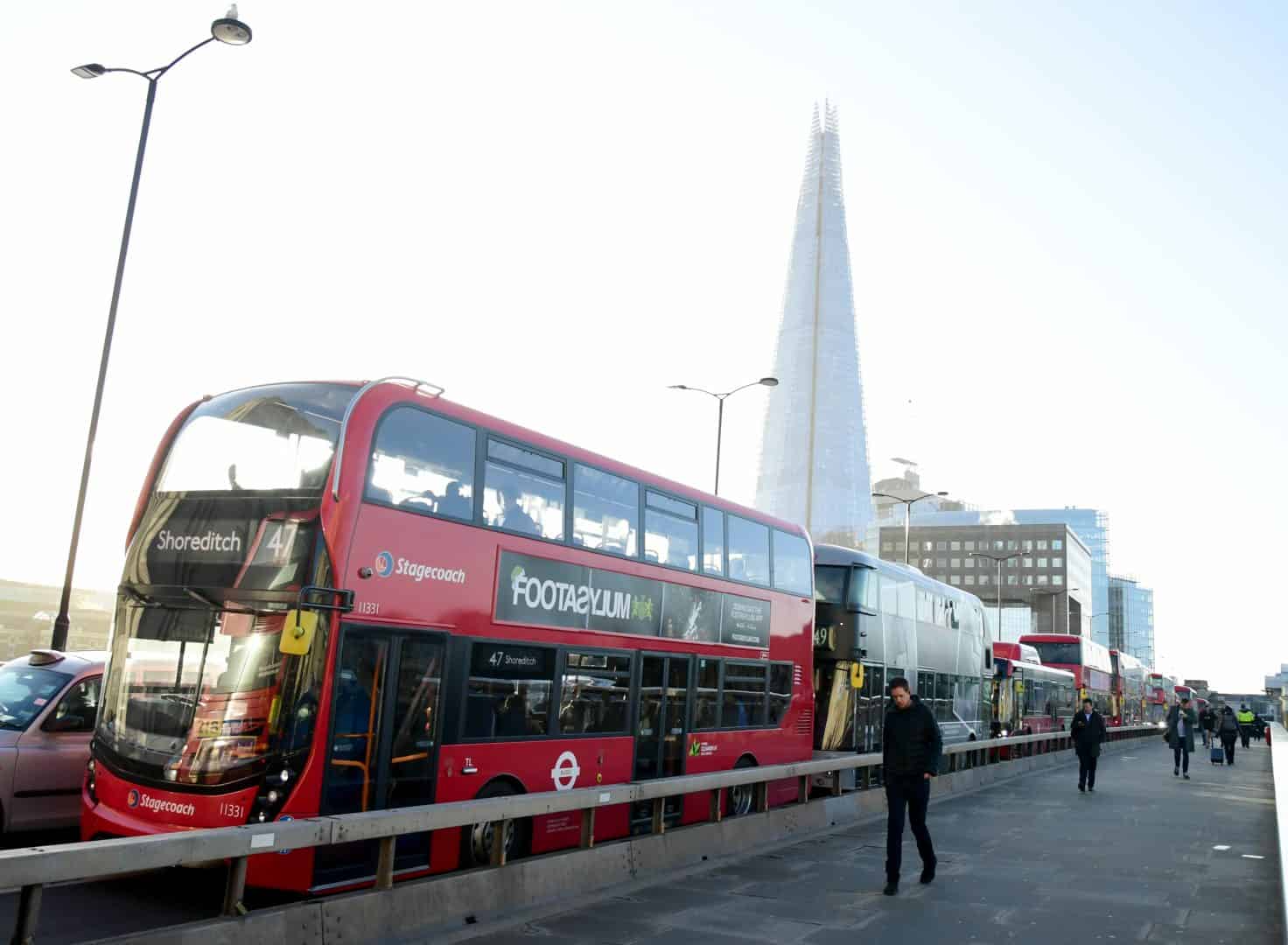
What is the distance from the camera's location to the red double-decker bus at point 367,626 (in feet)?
28.1

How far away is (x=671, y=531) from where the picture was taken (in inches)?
541

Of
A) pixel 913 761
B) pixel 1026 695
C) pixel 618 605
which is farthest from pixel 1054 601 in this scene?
pixel 913 761

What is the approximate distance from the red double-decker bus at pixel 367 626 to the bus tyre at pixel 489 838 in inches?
1.0

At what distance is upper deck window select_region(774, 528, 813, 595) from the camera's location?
16734mm

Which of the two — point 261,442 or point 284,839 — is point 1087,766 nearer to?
point 261,442

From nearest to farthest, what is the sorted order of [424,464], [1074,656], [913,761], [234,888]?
[234,888]
[424,464]
[913,761]
[1074,656]

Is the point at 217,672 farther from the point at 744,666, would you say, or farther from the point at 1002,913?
the point at 744,666

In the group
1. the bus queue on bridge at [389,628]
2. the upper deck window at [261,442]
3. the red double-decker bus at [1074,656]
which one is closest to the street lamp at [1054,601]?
the red double-decker bus at [1074,656]

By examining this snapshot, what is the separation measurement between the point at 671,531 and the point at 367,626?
532 cm

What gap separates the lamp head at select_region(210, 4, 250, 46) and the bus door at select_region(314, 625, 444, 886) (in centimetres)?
1100

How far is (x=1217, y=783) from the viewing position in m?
25.3

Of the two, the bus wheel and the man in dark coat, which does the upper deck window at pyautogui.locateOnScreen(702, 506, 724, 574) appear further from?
the man in dark coat

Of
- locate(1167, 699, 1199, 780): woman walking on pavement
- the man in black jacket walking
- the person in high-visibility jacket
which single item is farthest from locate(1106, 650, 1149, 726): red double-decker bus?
the man in black jacket walking

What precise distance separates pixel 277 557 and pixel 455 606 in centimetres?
179
